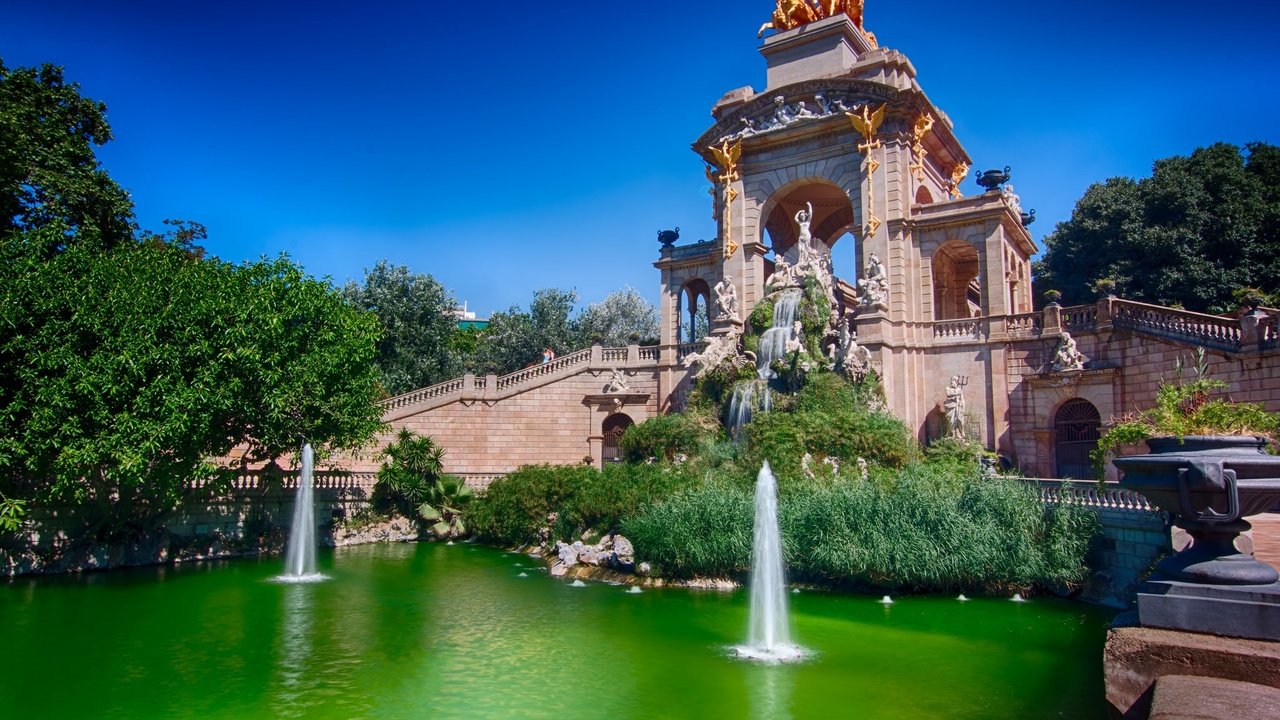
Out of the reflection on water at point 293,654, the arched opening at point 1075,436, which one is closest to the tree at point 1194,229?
the arched opening at point 1075,436

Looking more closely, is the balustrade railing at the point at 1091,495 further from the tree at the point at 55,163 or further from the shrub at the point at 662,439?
the tree at the point at 55,163

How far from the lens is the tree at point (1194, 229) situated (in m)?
30.1

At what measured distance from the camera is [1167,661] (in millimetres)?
6590

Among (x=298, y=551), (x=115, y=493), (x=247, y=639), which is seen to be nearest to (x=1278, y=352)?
(x=247, y=639)

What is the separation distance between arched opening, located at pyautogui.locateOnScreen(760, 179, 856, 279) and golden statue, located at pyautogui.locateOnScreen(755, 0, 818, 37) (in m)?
6.63

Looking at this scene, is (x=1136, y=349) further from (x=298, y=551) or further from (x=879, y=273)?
(x=298, y=551)

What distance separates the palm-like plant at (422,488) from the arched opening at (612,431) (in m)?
7.02

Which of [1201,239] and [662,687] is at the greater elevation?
[1201,239]

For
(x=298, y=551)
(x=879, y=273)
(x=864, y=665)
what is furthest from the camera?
(x=879, y=273)

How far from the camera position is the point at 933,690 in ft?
34.7

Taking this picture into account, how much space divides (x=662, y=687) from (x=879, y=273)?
19.0m

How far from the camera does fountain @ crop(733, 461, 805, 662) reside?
40.3ft

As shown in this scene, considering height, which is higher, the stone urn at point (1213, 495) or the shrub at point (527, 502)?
the stone urn at point (1213, 495)

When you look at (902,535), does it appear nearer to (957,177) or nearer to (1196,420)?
(1196,420)
